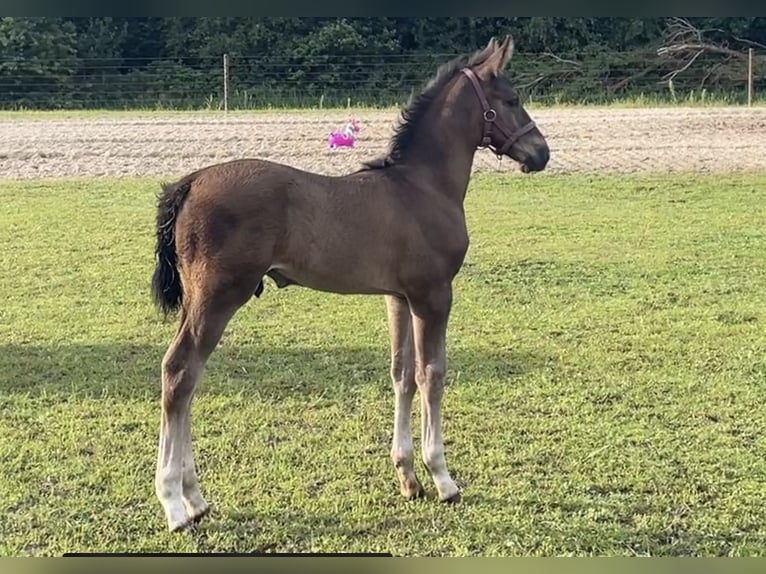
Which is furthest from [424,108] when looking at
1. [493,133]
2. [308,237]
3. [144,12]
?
[144,12]

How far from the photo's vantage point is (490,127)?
12.0 feet

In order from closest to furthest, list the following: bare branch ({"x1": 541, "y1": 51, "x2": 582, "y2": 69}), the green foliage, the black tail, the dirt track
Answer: the black tail
bare branch ({"x1": 541, "y1": 51, "x2": 582, "y2": 69})
the green foliage
the dirt track

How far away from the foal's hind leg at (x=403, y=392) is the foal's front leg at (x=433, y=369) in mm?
86

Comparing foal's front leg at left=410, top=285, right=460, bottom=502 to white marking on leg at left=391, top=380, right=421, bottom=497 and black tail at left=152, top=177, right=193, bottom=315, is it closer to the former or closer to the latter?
white marking on leg at left=391, top=380, right=421, bottom=497

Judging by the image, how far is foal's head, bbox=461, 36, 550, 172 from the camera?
361 cm

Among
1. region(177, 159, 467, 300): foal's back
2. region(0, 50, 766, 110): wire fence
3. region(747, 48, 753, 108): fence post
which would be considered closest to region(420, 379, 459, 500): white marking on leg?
region(177, 159, 467, 300): foal's back

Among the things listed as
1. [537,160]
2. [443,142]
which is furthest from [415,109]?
[537,160]

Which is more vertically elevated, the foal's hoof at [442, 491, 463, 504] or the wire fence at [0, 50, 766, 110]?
the wire fence at [0, 50, 766, 110]

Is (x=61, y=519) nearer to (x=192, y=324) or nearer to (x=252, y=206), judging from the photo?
(x=192, y=324)

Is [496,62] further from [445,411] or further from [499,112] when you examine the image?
[445,411]

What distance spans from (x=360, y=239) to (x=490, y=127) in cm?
80

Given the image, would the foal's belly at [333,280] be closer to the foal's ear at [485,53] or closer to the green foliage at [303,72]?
the foal's ear at [485,53]

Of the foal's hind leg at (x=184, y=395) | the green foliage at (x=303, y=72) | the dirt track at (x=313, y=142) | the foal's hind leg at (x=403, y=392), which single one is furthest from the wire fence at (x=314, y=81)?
the foal's hind leg at (x=184, y=395)

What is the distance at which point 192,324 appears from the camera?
3.22 metres
